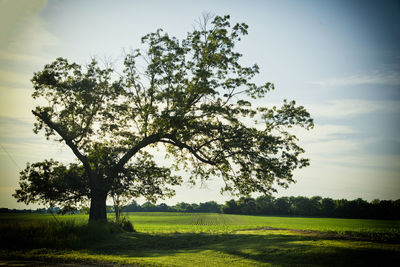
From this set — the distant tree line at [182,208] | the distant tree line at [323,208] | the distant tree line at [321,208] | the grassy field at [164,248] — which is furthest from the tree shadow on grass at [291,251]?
the distant tree line at [182,208]

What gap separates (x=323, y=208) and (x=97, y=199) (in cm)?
8444

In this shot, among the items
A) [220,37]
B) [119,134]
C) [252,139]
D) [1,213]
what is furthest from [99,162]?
[220,37]

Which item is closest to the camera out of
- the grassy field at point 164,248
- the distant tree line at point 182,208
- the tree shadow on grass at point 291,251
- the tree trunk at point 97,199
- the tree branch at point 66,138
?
the tree shadow on grass at point 291,251

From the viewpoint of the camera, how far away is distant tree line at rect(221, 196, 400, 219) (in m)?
75.8

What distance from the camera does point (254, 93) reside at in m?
22.3

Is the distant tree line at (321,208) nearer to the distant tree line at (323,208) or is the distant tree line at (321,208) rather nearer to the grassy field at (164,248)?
the distant tree line at (323,208)

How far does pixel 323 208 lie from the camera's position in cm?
8750

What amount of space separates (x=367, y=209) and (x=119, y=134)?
270 feet

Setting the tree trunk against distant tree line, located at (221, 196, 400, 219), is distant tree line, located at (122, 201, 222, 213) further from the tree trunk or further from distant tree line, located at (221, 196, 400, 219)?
the tree trunk

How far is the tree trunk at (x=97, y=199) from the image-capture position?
21938mm

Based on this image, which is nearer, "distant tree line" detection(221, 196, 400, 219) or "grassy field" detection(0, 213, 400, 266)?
"grassy field" detection(0, 213, 400, 266)

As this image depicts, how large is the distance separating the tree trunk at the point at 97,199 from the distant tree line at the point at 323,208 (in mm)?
59471

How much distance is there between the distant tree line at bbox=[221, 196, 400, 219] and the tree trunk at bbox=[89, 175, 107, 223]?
59471 mm

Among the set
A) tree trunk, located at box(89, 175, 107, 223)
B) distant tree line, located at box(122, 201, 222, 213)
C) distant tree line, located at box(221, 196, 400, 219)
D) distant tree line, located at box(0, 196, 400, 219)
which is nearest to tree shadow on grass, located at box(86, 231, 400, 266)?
tree trunk, located at box(89, 175, 107, 223)
